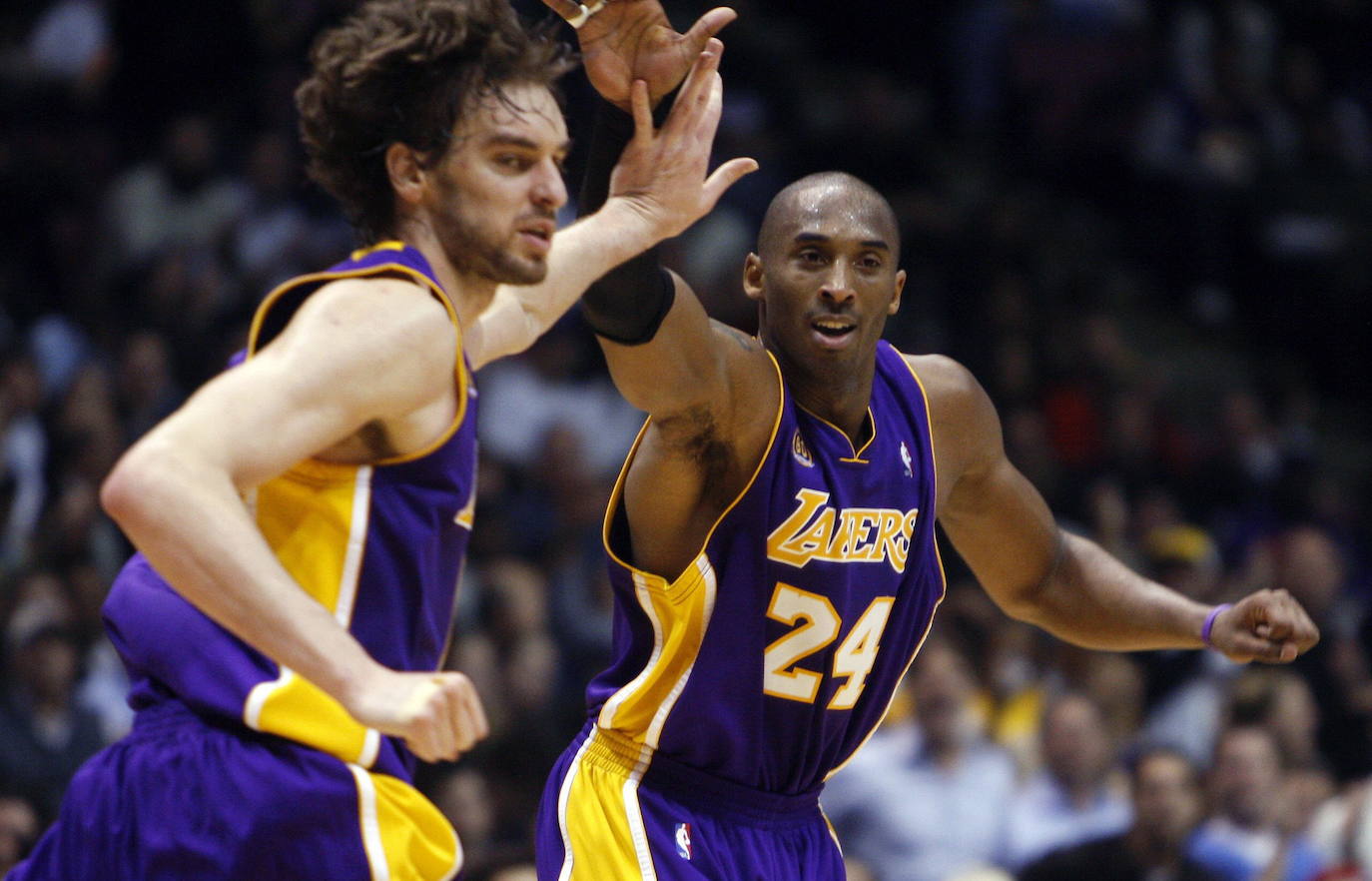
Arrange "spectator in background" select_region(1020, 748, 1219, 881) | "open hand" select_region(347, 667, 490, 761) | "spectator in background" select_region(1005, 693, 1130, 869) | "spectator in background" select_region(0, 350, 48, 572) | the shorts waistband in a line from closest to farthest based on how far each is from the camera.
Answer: "open hand" select_region(347, 667, 490, 761) → the shorts waistband → "spectator in background" select_region(1020, 748, 1219, 881) → "spectator in background" select_region(1005, 693, 1130, 869) → "spectator in background" select_region(0, 350, 48, 572)

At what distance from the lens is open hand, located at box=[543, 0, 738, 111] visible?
3836mm

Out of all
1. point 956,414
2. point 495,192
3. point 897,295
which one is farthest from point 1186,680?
point 495,192

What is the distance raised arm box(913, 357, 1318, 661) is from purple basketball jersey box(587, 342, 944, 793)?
1.55ft

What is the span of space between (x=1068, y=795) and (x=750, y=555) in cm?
405

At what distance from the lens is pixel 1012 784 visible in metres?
7.89

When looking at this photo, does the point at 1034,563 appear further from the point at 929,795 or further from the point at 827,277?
the point at 929,795

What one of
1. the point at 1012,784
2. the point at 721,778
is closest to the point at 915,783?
the point at 1012,784

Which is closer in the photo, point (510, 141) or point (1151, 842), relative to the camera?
point (510, 141)

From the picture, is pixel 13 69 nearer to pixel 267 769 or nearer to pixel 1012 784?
pixel 1012 784

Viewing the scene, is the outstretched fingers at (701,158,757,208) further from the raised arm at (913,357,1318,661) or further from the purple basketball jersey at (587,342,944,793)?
the raised arm at (913,357,1318,661)

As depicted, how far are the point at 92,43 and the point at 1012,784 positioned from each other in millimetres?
7079

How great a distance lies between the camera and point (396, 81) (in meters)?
3.28

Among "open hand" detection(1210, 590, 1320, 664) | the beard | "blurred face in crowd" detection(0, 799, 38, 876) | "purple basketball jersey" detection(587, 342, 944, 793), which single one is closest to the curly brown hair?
the beard

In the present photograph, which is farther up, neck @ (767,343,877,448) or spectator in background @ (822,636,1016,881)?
neck @ (767,343,877,448)
